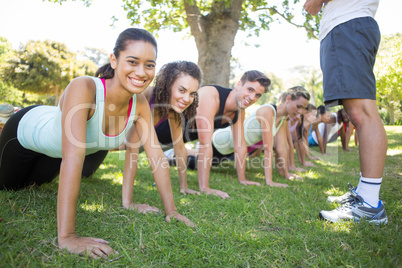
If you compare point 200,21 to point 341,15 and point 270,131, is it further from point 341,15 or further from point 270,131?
point 341,15

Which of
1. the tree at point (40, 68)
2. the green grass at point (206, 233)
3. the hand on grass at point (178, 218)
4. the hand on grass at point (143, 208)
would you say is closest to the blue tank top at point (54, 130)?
the green grass at point (206, 233)

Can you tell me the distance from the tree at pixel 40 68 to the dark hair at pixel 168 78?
25.5 m

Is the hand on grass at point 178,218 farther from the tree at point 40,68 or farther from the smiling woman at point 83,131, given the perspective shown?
the tree at point 40,68

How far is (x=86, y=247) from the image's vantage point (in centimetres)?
155

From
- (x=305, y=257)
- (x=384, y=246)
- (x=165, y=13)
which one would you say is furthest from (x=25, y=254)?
(x=165, y=13)

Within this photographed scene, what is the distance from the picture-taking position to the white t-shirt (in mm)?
2326

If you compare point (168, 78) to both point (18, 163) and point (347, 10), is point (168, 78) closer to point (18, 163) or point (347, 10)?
point (18, 163)

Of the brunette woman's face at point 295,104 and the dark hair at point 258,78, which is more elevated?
the dark hair at point 258,78

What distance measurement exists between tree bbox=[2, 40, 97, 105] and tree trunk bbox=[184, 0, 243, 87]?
22.2 metres

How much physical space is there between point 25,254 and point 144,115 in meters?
1.33

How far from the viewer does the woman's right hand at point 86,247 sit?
5.03 ft

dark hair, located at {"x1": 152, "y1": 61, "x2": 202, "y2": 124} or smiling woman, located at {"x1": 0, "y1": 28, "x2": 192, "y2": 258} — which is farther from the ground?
dark hair, located at {"x1": 152, "y1": 61, "x2": 202, "y2": 124}

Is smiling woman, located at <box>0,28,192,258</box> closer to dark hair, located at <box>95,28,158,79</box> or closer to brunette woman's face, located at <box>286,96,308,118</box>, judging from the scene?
dark hair, located at <box>95,28,158,79</box>

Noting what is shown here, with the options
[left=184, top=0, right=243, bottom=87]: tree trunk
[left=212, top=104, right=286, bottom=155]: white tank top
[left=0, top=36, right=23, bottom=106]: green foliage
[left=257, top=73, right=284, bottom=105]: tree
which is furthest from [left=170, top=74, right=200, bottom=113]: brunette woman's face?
[left=257, top=73, right=284, bottom=105]: tree
